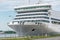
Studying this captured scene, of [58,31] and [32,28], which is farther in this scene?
Answer: [58,31]

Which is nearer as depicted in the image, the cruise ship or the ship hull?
the cruise ship

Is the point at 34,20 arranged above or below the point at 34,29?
above

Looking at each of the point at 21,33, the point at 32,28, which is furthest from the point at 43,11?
the point at 21,33

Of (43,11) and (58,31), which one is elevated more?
(43,11)

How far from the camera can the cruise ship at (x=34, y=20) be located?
66.8m

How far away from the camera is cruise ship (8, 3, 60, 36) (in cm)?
6675

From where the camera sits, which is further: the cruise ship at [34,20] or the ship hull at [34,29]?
the ship hull at [34,29]

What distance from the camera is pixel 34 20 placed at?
2628 inches

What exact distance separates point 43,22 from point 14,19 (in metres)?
8.62

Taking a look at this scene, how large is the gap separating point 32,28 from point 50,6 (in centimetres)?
798

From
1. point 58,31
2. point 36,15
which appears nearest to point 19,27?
point 36,15

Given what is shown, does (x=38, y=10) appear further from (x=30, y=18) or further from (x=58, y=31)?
(x=58, y=31)

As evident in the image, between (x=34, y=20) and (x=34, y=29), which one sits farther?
(x=34, y=29)

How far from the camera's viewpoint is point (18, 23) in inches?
2702
